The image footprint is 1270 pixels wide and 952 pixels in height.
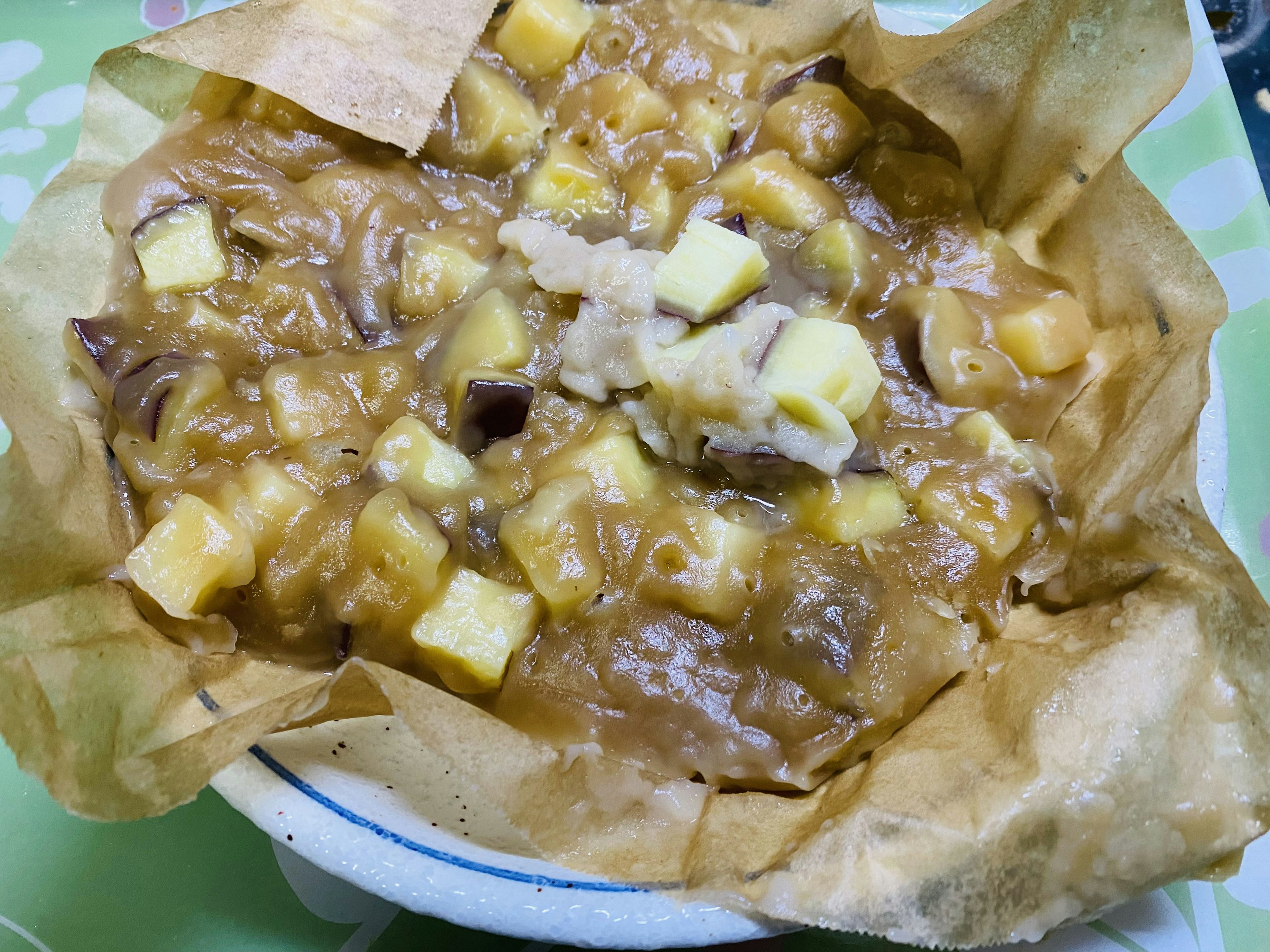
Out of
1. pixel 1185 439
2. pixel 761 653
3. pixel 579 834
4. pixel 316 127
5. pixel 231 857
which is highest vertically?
A: pixel 316 127

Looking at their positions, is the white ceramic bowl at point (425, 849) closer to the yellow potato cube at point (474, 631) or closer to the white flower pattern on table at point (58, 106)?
the yellow potato cube at point (474, 631)

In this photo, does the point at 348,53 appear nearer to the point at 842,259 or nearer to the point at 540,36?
the point at 540,36

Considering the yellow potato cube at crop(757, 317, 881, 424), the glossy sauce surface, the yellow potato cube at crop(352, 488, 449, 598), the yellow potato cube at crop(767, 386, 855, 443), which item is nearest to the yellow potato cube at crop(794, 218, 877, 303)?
the glossy sauce surface

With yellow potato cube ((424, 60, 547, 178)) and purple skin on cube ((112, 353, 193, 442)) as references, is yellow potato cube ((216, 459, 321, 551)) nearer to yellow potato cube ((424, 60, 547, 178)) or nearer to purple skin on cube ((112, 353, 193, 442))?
purple skin on cube ((112, 353, 193, 442))

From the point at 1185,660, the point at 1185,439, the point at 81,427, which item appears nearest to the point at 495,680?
the point at 81,427

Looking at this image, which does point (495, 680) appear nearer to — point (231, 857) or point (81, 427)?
point (231, 857)

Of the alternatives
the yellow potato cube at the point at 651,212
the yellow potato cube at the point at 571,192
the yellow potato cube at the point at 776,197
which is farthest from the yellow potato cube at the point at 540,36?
the yellow potato cube at the point at 776,197

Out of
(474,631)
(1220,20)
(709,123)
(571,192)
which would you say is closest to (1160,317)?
(709,123)
